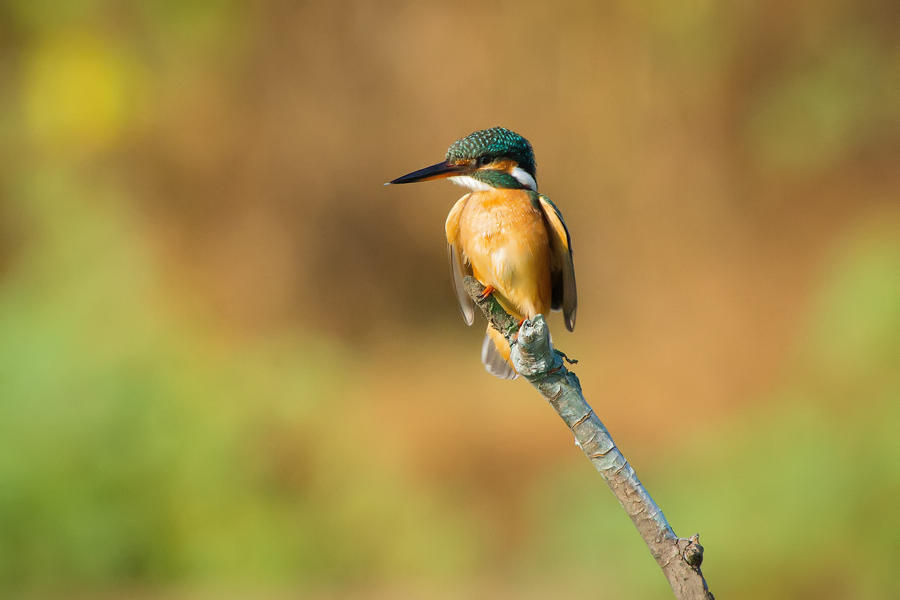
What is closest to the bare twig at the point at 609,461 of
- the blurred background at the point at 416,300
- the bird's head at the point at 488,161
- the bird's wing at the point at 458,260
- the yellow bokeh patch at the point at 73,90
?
the bird's head at the point at 488,161

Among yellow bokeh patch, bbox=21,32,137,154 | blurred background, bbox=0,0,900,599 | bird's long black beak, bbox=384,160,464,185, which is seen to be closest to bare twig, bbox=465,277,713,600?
bird's long black beak, bbox=384,160,464,185

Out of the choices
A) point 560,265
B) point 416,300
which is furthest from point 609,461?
point 416,300


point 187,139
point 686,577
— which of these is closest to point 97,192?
point 187,139

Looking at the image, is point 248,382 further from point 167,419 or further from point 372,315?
point 372,315

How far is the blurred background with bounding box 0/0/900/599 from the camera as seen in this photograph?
3.39 m

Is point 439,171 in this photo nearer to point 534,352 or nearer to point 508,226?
point 508,226

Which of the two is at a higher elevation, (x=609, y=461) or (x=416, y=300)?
(x=416, y=300)

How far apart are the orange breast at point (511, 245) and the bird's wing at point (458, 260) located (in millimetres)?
52

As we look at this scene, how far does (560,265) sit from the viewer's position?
1729mm

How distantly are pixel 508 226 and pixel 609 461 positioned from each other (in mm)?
755

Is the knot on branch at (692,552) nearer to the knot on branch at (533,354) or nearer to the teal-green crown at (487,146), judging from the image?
the knot on branch at (533,354)

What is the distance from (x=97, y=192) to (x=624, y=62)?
290 centimetres

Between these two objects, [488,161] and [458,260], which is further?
[458,260]

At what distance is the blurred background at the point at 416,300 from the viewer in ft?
11.1
